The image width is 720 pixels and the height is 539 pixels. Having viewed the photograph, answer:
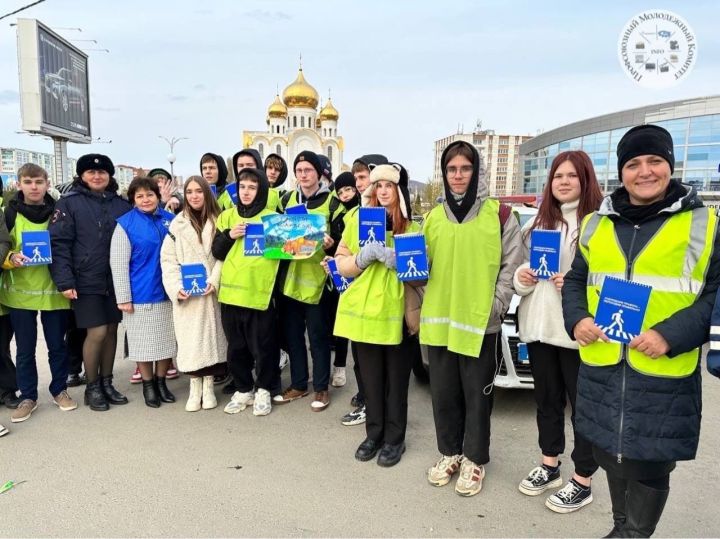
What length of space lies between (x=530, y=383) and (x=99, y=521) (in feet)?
9.84

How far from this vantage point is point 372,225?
298 centimetres

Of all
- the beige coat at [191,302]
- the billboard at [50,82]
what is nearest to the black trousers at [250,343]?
the beige coat at [191,302]

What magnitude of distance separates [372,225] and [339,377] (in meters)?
2.22

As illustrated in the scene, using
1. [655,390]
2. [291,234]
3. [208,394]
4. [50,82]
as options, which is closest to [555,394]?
[655,390]

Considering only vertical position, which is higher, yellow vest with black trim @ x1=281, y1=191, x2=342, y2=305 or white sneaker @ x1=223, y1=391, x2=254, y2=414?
yellow vest with black trim @ x1=281, y1=191, x2=342, y2=305

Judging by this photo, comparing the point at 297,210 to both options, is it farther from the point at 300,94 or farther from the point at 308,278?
the point at 300,94

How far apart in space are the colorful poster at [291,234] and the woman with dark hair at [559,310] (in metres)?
1.52

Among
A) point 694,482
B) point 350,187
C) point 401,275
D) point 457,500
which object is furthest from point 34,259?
point 694,482

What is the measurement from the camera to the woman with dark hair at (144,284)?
4.05 meters

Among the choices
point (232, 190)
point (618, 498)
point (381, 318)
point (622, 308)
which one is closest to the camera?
point (622, 308)

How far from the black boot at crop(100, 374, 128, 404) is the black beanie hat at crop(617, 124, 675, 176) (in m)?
4.14

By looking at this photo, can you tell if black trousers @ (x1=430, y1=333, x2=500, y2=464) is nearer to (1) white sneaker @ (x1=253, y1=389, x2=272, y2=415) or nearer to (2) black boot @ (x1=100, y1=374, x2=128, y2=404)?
(1) white sneaker @ (x1=253, y1=389, x2=272, y2=415)

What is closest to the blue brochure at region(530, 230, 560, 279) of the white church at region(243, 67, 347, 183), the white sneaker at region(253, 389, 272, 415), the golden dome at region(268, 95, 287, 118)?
the white sneaker at region(253, 389, 272, 415)

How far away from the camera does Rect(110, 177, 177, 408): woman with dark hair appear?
4048 mm
